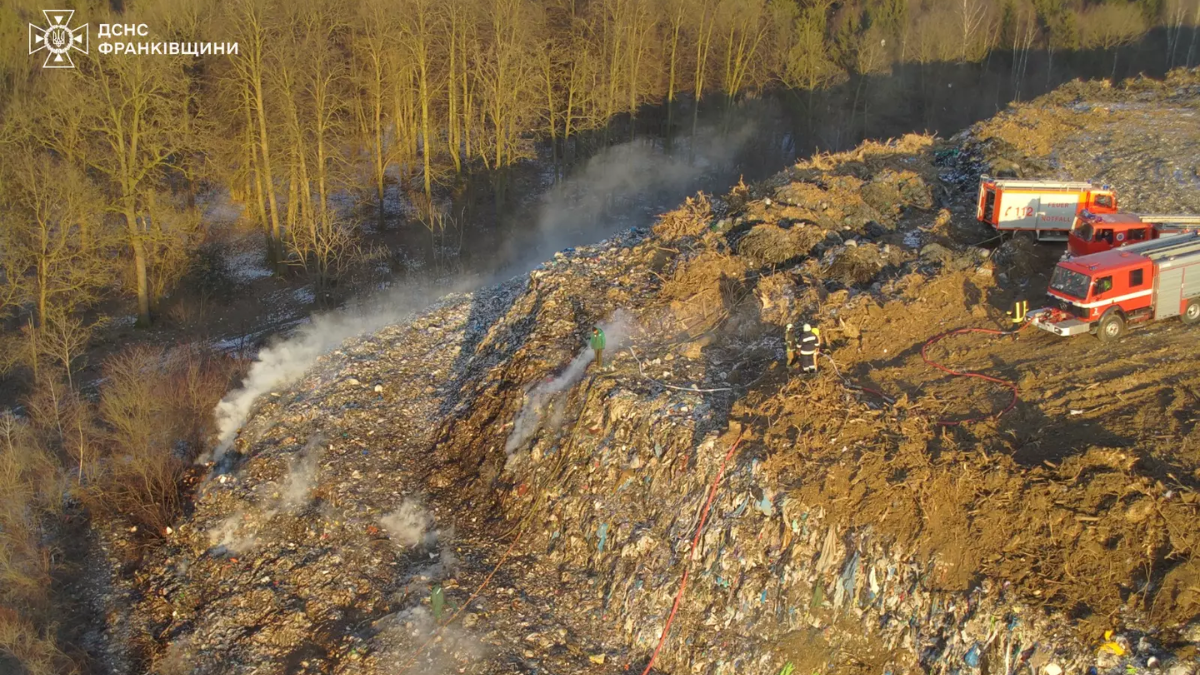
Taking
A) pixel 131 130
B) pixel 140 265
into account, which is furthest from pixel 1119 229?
pixel 131 130

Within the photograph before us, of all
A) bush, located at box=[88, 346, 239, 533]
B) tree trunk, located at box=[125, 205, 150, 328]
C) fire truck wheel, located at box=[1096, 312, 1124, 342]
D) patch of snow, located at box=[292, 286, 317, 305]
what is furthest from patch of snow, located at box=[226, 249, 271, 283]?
fire truck wheel, located at box=[1096, 312, 1124, 342]

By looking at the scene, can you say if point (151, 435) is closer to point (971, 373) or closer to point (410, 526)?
point (410, 526)

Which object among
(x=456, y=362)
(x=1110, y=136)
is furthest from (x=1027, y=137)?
(x=456, y=362)

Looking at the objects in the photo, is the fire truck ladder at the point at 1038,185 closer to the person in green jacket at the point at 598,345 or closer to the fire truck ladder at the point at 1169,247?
the fire truck ladder at the point at 1169,247

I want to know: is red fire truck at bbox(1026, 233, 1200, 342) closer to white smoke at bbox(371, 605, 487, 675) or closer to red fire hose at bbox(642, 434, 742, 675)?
red fire hose at bbox(642, 434, 742, 675)

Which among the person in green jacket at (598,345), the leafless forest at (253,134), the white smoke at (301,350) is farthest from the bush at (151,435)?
the person in green jacket at (598,345)

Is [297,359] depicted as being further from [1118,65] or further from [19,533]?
[1118,65]
